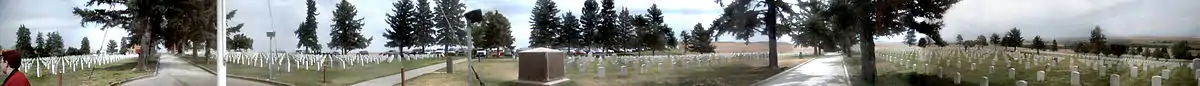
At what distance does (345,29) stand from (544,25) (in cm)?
65

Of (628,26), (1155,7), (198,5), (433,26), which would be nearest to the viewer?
(1155,7)

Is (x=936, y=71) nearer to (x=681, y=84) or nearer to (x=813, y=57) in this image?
(x=813, y=57)

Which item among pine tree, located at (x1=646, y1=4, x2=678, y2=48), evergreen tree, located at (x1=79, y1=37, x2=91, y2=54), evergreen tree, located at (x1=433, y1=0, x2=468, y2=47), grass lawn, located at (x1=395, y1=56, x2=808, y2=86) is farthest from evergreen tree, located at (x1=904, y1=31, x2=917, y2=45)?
evergreen tree, located at (x1=79, y1=37, x2=91, y2=54)

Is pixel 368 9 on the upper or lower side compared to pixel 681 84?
upper

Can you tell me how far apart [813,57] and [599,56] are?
57 centimetres

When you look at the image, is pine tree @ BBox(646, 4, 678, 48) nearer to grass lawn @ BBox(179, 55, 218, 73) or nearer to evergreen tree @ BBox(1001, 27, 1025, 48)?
evergreen tree @ BBox(1001, 27, 1025, 48)

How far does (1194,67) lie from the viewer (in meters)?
2.20

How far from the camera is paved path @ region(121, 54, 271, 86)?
3.13 m

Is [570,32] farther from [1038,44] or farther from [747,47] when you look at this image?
[1038,44]

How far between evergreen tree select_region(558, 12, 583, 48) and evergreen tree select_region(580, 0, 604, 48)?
0.01 m

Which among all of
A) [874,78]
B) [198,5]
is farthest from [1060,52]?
[198,5]

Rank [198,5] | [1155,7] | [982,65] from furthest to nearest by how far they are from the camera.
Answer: [198,5] → [982,65] → [1155,7]

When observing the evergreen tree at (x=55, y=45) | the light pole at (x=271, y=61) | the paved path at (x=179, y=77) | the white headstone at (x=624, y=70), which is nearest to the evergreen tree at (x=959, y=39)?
the white headstone at (x=624, y=70)

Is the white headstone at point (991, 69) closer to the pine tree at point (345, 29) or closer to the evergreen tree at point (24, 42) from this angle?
the pine tree at point (345, 29)
